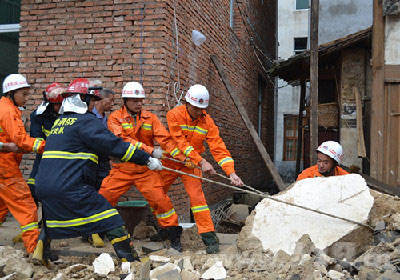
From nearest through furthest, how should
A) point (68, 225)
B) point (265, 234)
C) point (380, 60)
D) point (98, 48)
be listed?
point (68, 225)
point (265, 234)
point (98, 48)
point (380, 60)

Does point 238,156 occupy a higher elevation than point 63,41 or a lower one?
lower

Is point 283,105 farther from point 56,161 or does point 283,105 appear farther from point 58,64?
point 56,161

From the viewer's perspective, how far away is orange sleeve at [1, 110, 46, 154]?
14.9 feet

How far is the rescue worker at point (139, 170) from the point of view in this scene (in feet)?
16.2

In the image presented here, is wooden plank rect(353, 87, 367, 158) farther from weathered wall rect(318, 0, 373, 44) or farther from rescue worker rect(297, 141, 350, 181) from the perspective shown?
weathered wall rect(318, 0, 373, 44)

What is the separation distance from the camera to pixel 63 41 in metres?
6.57

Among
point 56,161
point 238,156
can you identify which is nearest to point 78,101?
point 56,161

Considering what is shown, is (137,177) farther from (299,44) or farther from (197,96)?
(299,44)

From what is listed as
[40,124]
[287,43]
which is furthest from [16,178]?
[287,43]

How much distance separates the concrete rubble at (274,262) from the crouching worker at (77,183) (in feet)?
0.85

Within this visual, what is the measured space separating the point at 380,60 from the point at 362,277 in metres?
4.93

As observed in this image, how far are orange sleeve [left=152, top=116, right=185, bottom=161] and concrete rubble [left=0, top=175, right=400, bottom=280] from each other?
1.20 meters

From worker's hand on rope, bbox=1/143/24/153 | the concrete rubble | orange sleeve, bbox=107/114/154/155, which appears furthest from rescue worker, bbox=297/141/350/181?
worker's hand on rope, bbox=1/143/24/153

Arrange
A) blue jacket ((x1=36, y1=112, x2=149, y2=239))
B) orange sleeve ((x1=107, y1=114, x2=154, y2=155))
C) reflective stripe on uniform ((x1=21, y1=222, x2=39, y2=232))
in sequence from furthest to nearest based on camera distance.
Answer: orange sleeve ((x1=107, y1=114, x2=154, y2=155)) → reflective stripe on uniform ((x1=21, y1=222, x2=39, y2=232)) → blue jacket ((x1=36, y1=112, x2=149, y2=239))
